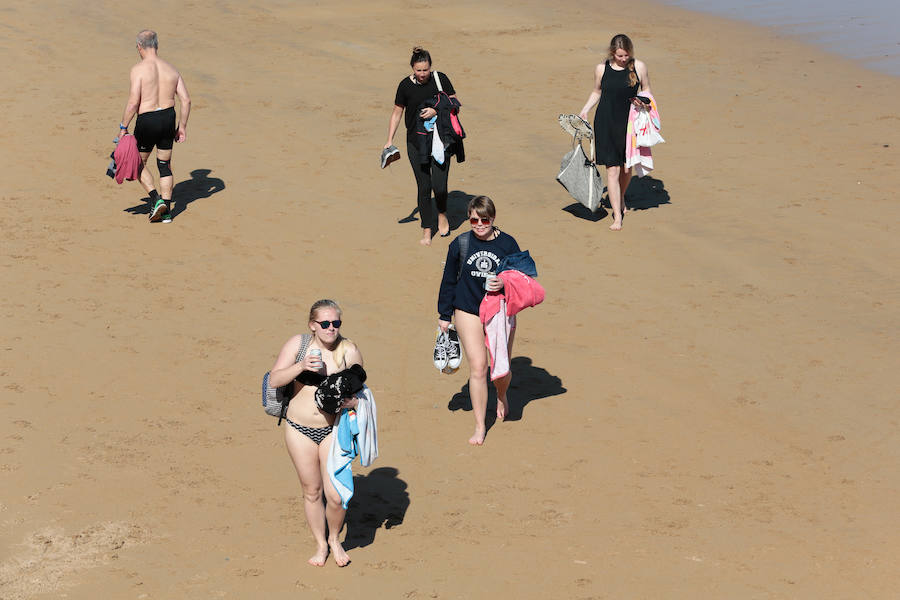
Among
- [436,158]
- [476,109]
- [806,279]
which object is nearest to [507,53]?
[476,109]

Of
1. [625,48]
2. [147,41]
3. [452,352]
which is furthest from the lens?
[147,41]

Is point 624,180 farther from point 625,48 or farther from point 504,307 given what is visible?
point 504,307

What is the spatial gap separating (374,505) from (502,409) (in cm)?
158

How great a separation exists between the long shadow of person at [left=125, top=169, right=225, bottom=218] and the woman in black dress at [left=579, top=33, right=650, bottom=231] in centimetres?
470

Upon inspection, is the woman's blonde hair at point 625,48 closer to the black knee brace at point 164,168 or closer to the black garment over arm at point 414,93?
the black garment over arm at point 414,93

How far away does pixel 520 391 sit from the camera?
9.66m

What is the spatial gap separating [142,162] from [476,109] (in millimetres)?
5905

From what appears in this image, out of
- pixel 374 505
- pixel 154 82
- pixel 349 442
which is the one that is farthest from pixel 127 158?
pixel 349 442

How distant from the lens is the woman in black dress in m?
12.5

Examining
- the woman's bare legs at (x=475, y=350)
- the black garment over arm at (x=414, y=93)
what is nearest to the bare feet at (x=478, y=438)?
the woman's bare legs at (x=475, y=350)

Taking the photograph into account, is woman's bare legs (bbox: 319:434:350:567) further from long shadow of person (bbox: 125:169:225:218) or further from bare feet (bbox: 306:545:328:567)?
long shadow of person (bbox: 125:169:225:218)

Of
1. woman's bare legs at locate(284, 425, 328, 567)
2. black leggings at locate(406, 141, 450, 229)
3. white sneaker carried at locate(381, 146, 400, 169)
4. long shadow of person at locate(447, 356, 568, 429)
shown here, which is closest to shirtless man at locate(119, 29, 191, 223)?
white sneaker carried at locate(381, 146, 400, 169)

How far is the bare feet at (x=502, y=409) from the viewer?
9117 millimetres

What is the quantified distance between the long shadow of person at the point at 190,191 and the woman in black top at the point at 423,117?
2843 millimetres
